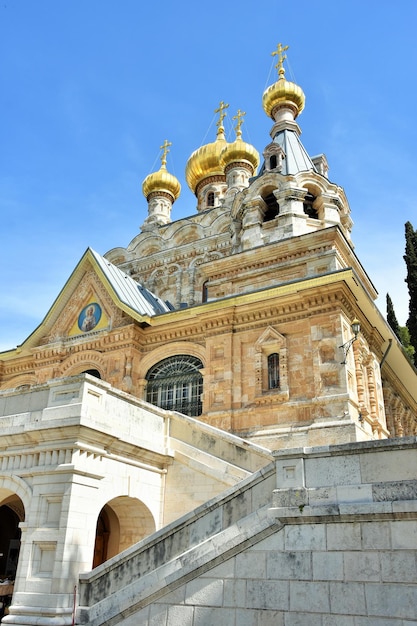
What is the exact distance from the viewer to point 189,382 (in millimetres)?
15359

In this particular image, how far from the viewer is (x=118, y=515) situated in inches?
388

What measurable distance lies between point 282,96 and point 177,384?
14683 mm

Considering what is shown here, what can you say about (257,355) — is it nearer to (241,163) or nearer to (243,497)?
(243,497)

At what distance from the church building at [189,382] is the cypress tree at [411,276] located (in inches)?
293

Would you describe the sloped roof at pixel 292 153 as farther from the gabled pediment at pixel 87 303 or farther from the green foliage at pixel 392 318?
the green foliage at pixel 392 318

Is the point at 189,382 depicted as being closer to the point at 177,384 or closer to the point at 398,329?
the point at 177,384

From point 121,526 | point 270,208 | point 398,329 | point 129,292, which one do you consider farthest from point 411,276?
point 121,526

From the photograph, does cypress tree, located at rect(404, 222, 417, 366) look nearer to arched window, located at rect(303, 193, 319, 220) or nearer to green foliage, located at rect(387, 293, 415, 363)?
green foliage, located at rect(387, 293, 415, 363)

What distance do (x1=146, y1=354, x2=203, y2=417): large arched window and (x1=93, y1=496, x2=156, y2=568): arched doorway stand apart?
5108 millimetres

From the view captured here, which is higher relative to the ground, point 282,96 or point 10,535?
point 282,96

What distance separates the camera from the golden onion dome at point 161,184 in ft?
94.7

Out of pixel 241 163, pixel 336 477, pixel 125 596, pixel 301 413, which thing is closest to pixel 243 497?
pixel 336 477

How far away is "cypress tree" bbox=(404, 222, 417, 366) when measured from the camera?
92.1 ft

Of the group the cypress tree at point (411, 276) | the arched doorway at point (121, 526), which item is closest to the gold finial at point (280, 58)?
the cypress tree at point (411, 276)
